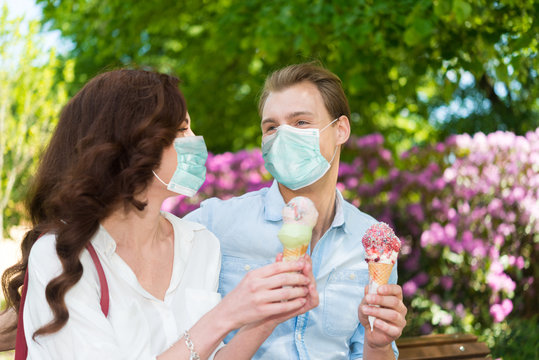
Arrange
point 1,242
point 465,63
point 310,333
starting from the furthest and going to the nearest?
point 1,242 < point 465,63 < point 310,333

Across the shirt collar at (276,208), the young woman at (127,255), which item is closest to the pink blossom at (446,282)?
the shirt collar at (276,208)

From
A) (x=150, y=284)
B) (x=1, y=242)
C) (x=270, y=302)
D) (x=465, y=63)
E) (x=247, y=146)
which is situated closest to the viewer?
(x=270, y=302)

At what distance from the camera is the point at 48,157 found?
97.5 inches

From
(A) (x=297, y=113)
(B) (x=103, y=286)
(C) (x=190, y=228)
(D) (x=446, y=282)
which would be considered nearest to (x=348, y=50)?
(D) (x=446, y=282)

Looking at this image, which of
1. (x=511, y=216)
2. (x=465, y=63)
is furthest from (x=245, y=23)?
(x=511, y=216)

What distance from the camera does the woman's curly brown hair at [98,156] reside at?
2.29m

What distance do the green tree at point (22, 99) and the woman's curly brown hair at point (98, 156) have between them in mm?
9706

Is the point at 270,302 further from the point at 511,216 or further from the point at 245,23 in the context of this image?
the point at 245,23

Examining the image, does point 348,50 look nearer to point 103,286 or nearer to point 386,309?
point 386,309

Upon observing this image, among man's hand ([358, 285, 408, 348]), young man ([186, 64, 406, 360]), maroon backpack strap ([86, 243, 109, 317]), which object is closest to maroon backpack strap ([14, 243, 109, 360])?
maroon backpack strap ([86, 243, 109, 317])

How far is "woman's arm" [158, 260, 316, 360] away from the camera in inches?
84.4

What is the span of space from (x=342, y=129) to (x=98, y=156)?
5.22ft

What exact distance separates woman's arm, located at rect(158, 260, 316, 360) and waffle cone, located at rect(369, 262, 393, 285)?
0.35m

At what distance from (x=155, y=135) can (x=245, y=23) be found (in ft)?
17.6
